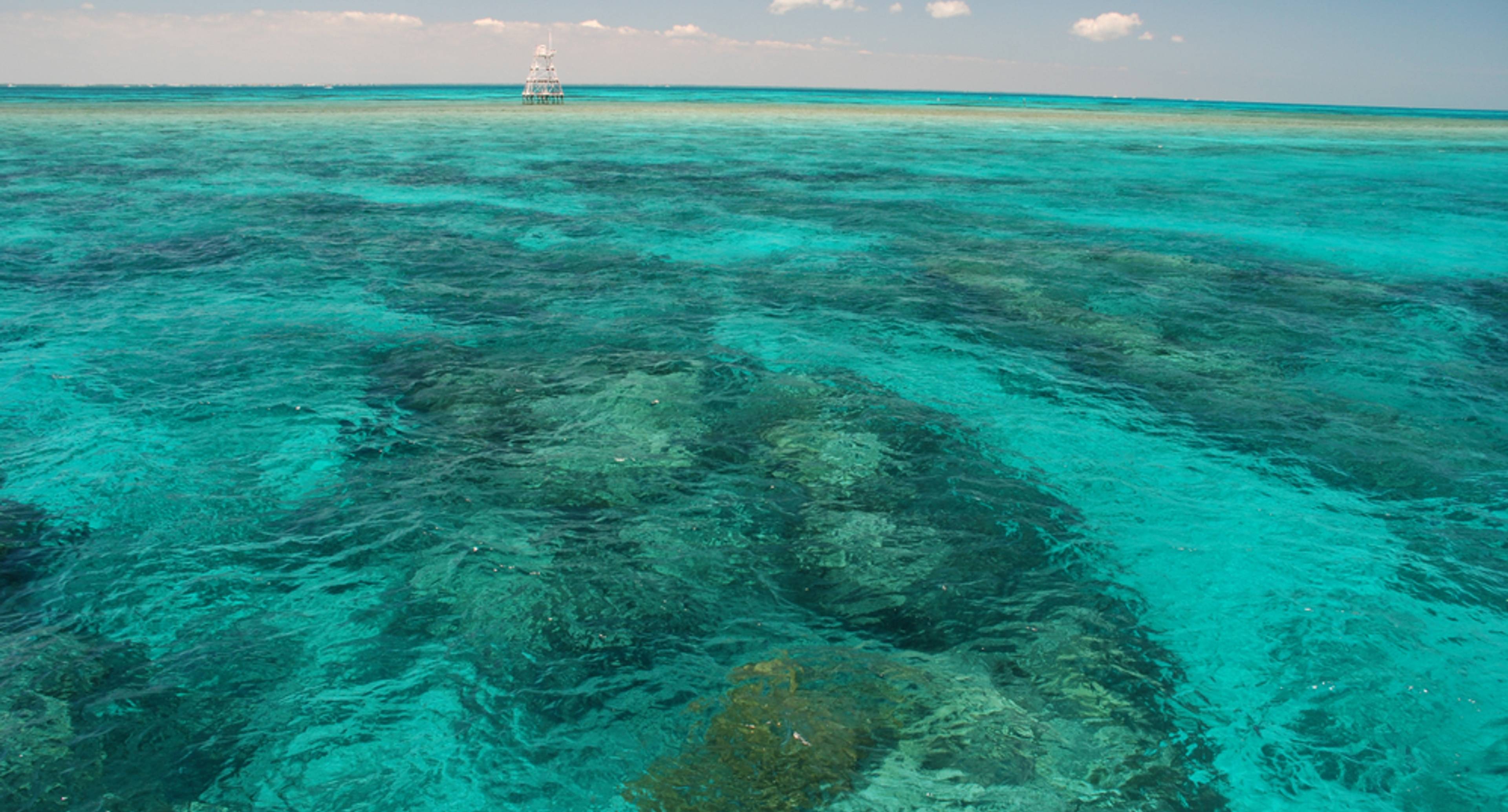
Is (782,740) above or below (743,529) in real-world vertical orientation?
below

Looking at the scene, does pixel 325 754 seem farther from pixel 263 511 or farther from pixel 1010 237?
pixel 1010 237

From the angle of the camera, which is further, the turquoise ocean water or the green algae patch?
the turquoise ocean water

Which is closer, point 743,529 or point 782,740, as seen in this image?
point 782,740

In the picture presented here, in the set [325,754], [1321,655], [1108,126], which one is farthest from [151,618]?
[1108,126]

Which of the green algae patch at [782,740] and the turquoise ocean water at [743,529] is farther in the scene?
the turquoise ocean water at [743,529]
